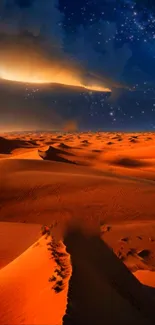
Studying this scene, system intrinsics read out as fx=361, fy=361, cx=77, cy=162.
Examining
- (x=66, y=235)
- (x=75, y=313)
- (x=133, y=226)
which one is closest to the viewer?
(x=75, y=313)

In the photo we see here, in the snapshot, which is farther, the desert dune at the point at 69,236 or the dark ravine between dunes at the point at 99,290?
the desert dune at the point at 69,236

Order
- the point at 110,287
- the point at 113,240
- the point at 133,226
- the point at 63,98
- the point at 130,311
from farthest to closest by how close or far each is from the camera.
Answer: the point at 63,98
the point at 133,226
the point at 113,240
the point at 110,287
the point at 130,311

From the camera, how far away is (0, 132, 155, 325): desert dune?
4.52 ft

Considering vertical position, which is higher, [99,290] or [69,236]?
[69,236]

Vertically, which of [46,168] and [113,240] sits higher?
[46,168]

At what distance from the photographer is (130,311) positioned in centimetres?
147

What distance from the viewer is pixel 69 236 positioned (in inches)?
75.3

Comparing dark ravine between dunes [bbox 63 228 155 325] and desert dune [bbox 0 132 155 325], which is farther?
desert dune [bbox 0 132 155 325]

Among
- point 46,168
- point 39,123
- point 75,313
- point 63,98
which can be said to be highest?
point 63,98

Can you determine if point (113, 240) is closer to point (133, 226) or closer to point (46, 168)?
point (133, 226)

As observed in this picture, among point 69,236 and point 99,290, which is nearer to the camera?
point 99,290

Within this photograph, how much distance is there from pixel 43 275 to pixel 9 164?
128 inches

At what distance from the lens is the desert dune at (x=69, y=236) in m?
1.38

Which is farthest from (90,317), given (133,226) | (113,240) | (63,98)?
(63,98)
